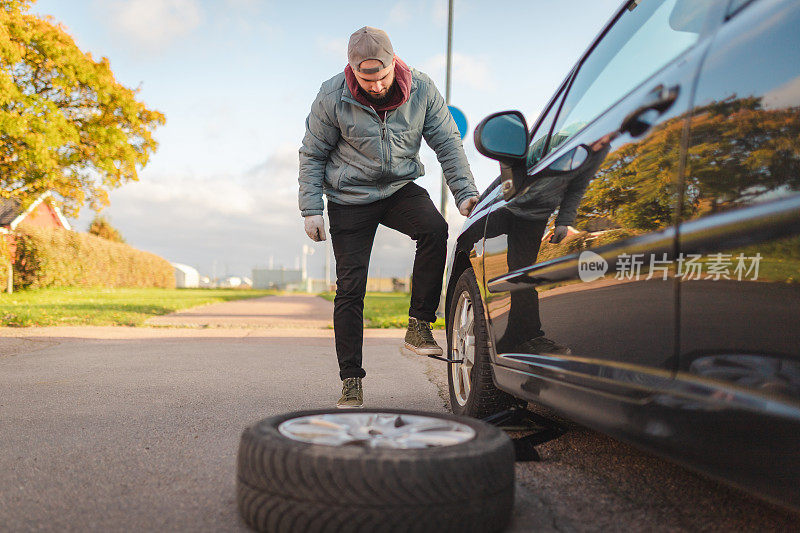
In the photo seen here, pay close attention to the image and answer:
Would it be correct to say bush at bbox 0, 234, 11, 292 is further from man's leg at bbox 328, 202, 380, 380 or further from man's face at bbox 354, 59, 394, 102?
man's face at bbox 354, 59, 394, 102

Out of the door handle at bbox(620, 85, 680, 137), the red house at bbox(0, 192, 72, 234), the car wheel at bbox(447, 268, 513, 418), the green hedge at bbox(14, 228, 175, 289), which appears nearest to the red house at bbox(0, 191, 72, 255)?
the red house at bbox(0, 192, 72, 234)

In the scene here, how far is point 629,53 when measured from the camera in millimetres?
1969

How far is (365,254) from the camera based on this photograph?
10.7ft

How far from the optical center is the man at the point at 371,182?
306cm

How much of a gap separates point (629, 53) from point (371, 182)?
1.49 meters

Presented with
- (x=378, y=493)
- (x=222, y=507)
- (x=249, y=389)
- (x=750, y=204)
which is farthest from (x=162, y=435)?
(x=750, y=204)

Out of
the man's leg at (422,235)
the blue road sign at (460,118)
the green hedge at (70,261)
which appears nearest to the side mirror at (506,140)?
the man's leg at (422,235)

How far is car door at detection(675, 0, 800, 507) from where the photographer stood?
44.3 inches

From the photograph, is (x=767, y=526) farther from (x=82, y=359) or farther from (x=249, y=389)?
(x=82, y=359)

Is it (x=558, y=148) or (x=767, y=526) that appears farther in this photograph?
(x=558, y=148)

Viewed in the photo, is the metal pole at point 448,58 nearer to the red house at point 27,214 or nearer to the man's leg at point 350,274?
the man's leg at point 350,274

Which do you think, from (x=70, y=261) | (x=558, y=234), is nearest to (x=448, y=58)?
(x=558, y=234)

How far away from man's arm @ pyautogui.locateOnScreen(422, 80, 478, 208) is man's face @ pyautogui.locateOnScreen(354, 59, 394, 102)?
40cm

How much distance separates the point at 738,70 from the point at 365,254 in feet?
7.15
